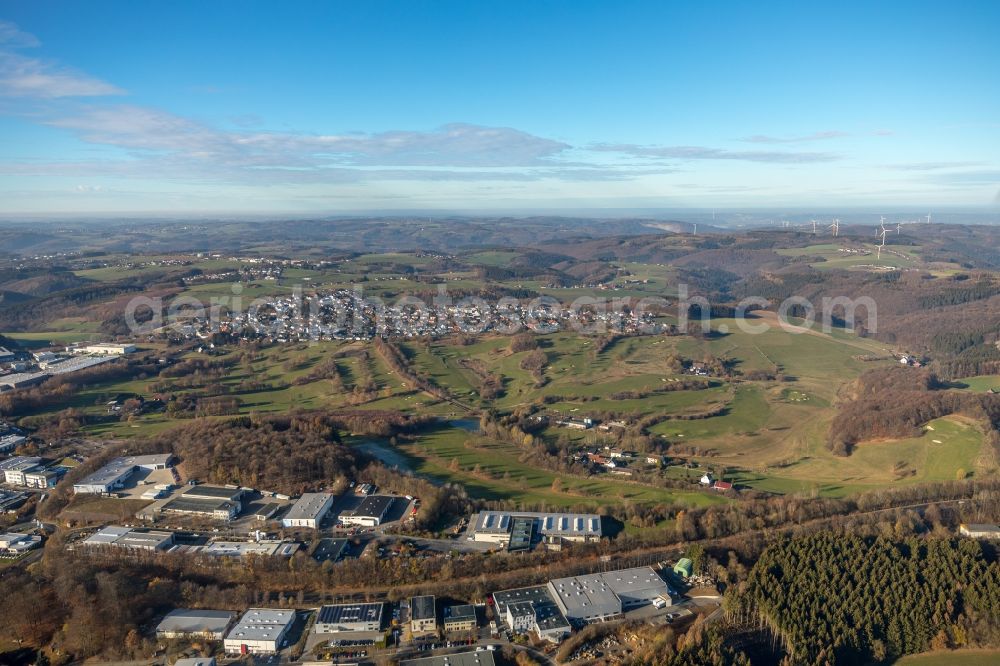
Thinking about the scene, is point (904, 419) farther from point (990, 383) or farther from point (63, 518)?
point (63, 518)

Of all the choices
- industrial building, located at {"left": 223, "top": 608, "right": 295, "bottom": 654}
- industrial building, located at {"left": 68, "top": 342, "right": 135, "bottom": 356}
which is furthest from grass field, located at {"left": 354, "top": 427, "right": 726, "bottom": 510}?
industrial building, located at {"left": 68, "top": 342, "right": 135, "bottom": 356}

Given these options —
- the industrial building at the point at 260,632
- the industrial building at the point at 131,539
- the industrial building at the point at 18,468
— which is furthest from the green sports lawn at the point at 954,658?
the industrial building at the point at 18,468

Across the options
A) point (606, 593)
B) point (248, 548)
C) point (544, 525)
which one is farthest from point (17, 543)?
point (606, 593)

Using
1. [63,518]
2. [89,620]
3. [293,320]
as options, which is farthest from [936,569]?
[293,320]

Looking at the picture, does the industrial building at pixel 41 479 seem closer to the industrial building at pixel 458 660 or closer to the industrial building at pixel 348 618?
the industrial building at pixel 348 618

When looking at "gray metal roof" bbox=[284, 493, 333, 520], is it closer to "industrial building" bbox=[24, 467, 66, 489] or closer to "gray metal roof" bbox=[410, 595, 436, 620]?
"gray metal roof" bbox=[410, 595, 436, 620]

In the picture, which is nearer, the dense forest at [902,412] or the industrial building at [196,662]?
the industrial building at [196,662]
